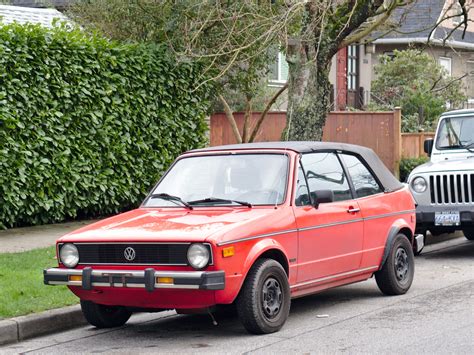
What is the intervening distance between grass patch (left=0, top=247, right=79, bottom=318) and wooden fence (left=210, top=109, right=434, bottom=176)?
38.2 feet

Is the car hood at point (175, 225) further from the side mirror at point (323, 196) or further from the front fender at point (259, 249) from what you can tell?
the side mirror at point (323, 196)

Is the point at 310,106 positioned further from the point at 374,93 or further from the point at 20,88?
the point at 374,93

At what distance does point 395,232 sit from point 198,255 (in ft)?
9.92

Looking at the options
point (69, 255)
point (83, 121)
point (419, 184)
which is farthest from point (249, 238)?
point (83, 121)

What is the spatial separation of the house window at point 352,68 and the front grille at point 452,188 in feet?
67.0

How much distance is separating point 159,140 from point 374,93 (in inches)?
736

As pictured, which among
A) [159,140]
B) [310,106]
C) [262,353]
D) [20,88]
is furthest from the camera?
[159,140]

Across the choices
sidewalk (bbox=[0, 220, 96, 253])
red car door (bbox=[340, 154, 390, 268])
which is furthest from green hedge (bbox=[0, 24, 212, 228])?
red car door (bbox=[340, 154, 390, 268])

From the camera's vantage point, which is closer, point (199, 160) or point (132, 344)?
point (132, 344)

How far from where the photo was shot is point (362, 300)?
33.4 ft

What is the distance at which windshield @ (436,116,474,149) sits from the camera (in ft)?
48.4

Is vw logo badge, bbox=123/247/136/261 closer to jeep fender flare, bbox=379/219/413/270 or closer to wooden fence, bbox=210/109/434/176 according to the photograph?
jeep fender flare, bbox=379/219/413/270

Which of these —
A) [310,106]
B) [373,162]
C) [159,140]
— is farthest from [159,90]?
[373,162]

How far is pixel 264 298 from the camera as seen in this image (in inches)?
325
